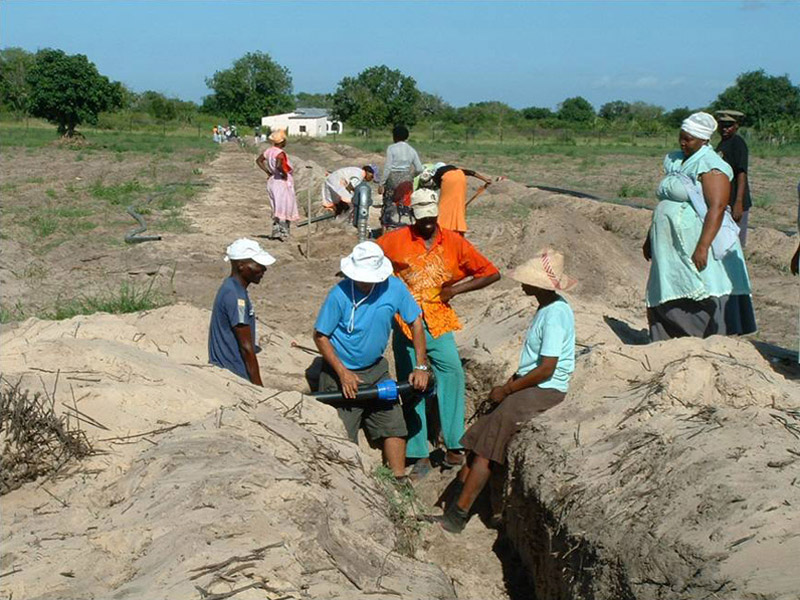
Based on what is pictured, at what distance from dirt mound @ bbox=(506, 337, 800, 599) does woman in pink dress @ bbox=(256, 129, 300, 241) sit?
26.7ft

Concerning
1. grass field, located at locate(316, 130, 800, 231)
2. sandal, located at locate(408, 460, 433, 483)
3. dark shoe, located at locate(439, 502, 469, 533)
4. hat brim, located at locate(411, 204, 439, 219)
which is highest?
hat brim, located at locate(411, 204, 439, 219)

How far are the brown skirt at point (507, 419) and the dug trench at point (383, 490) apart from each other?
7 centimetres

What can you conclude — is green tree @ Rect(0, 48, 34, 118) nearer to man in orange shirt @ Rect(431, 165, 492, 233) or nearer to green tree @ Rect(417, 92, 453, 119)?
green tree @ Rect(417, 92, 453, 119)

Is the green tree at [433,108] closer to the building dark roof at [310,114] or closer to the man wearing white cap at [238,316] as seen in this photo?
the building dark roof at [310,114]

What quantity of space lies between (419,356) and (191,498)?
7.70 feet

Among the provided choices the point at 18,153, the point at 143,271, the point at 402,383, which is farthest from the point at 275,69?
the point at 402,383

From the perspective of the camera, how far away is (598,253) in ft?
39.8

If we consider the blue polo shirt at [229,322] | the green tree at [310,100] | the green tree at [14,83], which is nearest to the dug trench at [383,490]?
the blue polo shirt at [229,322]

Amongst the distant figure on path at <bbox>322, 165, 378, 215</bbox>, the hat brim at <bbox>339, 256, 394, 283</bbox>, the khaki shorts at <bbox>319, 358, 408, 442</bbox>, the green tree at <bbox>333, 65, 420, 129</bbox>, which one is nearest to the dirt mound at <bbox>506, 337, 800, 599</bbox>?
the khaki shorts at <bbox>319, 358, 408, 442</bbox>

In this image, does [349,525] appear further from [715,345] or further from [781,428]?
[715,345]

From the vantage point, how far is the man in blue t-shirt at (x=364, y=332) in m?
6.04

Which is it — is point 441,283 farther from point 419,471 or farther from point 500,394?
point 419,471

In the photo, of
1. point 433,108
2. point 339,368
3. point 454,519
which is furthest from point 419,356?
point 433,108

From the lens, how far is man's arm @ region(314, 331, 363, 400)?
6.22 metres
